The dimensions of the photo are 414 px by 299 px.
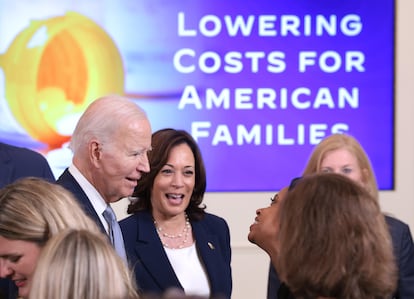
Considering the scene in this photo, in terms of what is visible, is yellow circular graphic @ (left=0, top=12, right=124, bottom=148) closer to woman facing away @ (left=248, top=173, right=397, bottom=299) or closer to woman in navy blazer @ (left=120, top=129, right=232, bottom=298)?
woman in navy blazer @ (left=120, top=129, right=232, bottom=298)

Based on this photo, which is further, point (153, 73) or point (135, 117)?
point (153, 73)

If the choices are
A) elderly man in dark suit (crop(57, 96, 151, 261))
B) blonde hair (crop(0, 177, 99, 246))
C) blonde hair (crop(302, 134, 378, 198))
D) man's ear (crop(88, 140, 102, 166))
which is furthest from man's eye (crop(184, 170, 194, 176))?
blonde hair (crop(0, 177, 99, 246))

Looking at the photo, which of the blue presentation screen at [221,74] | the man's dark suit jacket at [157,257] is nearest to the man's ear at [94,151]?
the man's dark suit jacket at [157,257]

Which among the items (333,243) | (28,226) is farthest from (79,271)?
(333,243)

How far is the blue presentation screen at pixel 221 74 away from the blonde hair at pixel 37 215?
10.0 feet

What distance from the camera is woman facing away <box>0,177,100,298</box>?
97.0 inches

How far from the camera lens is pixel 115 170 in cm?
321

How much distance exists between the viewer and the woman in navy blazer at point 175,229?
369cm

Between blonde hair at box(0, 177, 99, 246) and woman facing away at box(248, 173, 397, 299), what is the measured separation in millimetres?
552

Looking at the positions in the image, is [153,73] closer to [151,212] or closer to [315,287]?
[151,212]

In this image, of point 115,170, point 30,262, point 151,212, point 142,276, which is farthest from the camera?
point 151,212

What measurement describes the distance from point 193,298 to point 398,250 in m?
2.51

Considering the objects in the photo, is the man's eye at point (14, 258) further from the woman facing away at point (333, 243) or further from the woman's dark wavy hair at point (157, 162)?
the woman's dark wavy hair at point (157, 162)

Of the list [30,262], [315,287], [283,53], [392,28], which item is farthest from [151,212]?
[392,28]
